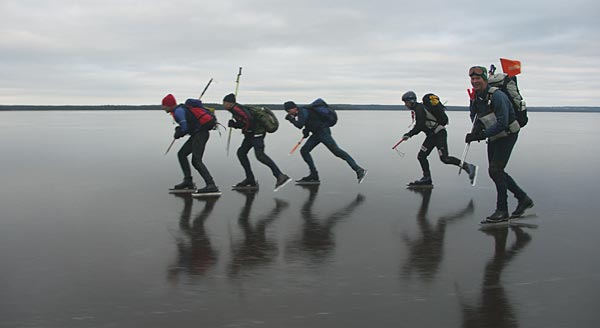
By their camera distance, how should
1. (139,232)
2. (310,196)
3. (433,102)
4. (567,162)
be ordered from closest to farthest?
(139,232), (310,196), (433,102), (567,162)


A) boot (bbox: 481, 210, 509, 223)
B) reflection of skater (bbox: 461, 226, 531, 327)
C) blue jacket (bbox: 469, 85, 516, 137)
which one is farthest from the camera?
boot (bbox: 481, 210, 509, 223)

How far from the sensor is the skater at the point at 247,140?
11.7 m

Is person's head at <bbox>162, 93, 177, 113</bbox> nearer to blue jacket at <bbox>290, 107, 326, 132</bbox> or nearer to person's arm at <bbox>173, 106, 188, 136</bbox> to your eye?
person's arm at <bbox>173, 106, 188, 136</bbox>

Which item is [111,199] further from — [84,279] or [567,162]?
[567,162]

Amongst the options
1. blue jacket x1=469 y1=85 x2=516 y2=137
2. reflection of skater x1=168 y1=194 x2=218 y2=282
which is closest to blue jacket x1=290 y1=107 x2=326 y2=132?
reflection of skater x1=168 y1=194 x2=218 y2=282

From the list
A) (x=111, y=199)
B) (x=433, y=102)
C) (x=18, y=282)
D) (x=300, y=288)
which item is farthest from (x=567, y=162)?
(x=18, y=282)

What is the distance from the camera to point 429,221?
8703 millimetres

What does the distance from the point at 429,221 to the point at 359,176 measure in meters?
3.90

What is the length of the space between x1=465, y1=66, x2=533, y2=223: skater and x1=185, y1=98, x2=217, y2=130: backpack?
4.60m

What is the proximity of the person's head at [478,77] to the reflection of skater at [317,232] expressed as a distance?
2394 mm

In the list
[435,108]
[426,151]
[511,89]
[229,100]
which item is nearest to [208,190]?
[229,100]

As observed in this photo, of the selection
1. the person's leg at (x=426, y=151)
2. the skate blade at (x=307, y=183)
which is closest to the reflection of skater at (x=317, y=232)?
the skate blade at (x=307, y=183)

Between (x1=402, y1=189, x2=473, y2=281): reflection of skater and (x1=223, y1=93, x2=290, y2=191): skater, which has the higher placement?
(x1=223, y1=93, x2=290, y2=191): skater

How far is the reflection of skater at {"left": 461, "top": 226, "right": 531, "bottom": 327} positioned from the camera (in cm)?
469
